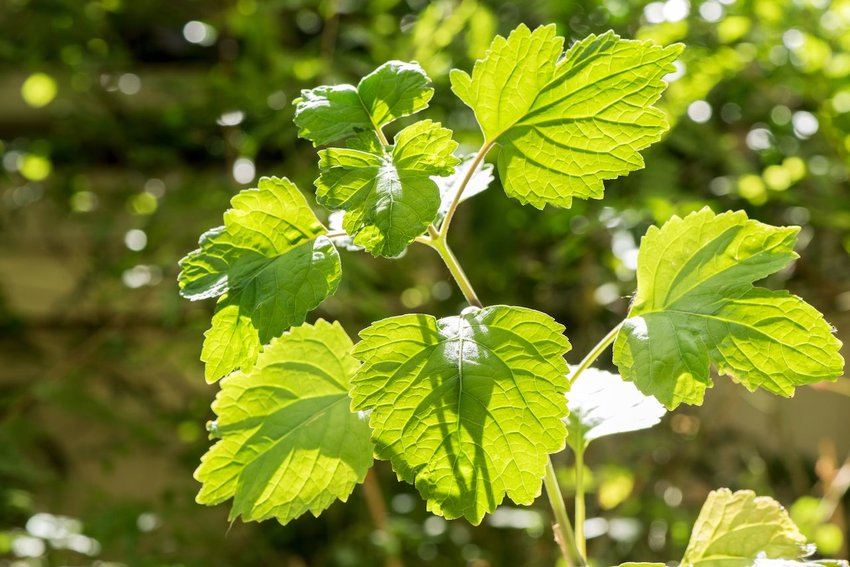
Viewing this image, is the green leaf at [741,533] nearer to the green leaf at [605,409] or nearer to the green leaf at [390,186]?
the green leaf at [605,409]

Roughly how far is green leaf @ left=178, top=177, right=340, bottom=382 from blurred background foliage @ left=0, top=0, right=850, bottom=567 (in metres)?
0.48

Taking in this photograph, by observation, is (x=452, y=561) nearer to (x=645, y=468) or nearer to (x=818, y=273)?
(x=645, y=468)

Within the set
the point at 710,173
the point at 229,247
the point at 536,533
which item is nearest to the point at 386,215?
the point at 229,247

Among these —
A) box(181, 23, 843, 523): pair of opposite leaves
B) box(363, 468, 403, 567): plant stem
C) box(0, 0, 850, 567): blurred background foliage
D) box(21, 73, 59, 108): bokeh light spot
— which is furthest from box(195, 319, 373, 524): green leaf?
box(21, 73, 59, 108): bokeh light spot

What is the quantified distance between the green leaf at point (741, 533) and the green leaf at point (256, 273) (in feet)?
0.59

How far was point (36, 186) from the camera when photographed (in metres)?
1.36

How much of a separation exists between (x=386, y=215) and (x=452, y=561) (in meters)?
0.96

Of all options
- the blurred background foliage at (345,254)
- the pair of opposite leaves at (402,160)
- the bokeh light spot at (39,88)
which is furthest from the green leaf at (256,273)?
the bokeh light spot at (39,88)

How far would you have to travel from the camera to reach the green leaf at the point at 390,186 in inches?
11.8

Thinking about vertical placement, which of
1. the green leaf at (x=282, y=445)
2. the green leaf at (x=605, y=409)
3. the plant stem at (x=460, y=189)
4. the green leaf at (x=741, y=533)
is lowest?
the green leaf at (x=741, y=533)

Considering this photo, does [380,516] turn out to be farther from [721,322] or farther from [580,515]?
[721,322]

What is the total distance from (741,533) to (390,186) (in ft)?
0.64

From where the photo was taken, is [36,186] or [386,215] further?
[36,186]

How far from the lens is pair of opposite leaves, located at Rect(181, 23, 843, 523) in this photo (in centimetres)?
30
